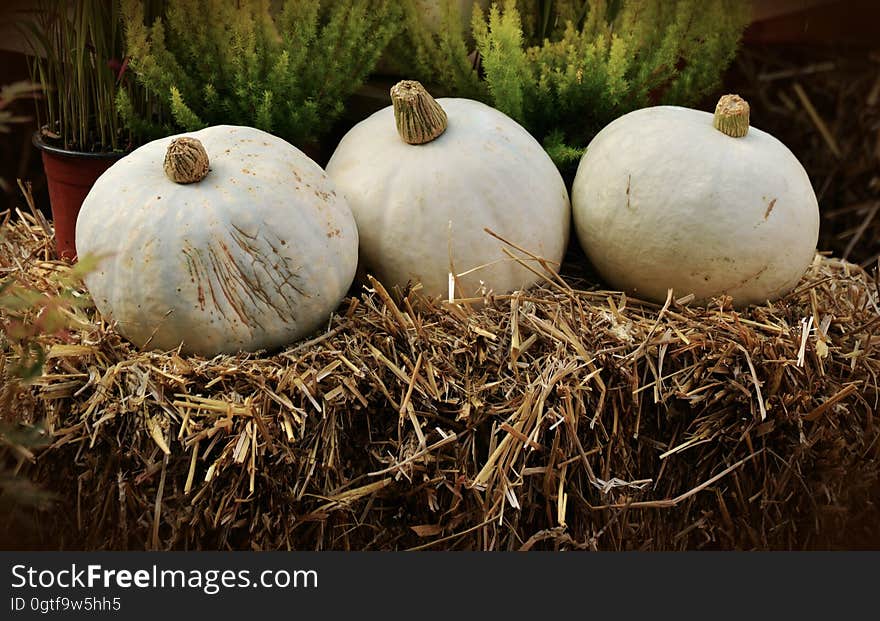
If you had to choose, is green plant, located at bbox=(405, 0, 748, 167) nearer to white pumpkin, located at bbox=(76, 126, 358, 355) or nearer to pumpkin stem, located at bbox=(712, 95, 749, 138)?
pumpkin stem, located at bbox=(712, 95, 749, 138)

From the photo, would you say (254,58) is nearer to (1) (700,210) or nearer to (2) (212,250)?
(2) (212,250)

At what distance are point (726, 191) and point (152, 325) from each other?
2.78 feet

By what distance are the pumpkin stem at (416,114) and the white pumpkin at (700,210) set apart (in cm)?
27

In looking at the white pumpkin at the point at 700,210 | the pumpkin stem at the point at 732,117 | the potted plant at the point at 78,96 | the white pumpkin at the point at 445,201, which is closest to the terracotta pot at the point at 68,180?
the potted plant at the point at 78,96

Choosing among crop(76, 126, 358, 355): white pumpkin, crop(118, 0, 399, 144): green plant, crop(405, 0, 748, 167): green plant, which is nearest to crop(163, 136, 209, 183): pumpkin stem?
crop(76, 126, 358, 355): white pumpkin

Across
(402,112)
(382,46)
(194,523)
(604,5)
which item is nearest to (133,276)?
(194,523)

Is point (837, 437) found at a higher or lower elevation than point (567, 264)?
lower

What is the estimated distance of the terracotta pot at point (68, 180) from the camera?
4.86 feet

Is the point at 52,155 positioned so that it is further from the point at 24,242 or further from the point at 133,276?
the point at 133,276

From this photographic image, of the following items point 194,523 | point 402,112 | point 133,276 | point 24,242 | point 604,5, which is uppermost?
point 604,5

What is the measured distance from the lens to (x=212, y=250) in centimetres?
121

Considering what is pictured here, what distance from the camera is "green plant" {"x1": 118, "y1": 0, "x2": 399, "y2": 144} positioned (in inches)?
58.1

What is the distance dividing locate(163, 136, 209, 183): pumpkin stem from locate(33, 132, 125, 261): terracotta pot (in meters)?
0.28

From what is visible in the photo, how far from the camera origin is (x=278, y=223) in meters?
1.25
